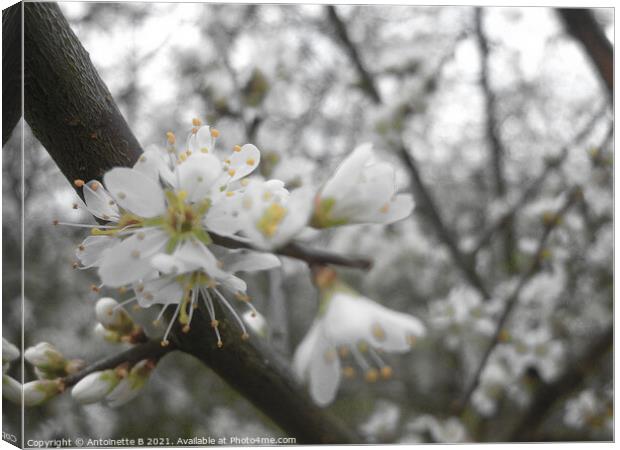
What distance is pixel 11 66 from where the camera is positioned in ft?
2.56

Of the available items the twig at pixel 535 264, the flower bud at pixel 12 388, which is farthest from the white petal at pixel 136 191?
the twig at pixel 535 264

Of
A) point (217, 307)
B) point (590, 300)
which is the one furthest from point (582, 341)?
point (217, 307)

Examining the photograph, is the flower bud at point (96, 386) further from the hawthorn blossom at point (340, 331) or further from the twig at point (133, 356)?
the hawthorn blossom at point (340, 331)

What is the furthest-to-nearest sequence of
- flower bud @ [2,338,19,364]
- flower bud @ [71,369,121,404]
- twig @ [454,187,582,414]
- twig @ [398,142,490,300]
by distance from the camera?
twig @ [398,142,490,300] < twig @ [454,187,582,414] < flower bud @ [2,338,19,364] < flower bud @ [71,369,121,404]

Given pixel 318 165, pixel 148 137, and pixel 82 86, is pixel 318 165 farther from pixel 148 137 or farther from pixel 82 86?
pixel 82 86

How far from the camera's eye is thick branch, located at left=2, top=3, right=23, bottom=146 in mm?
724

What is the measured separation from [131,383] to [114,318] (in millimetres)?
61

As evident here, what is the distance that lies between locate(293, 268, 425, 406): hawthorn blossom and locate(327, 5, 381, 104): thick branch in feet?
3.54

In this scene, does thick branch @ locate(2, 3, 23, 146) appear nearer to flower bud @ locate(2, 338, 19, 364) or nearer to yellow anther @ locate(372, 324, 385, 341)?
flower bud @ locate(2, 338, 19, 364)

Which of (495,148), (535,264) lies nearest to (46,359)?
(535,264)

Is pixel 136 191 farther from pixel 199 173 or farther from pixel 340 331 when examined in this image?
pixel 340 331

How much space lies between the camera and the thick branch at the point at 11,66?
724mm

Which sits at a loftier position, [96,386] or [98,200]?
[98,200]

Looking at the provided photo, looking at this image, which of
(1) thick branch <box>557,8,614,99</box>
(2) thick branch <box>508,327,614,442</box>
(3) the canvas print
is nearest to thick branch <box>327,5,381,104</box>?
(3) the canvas print
